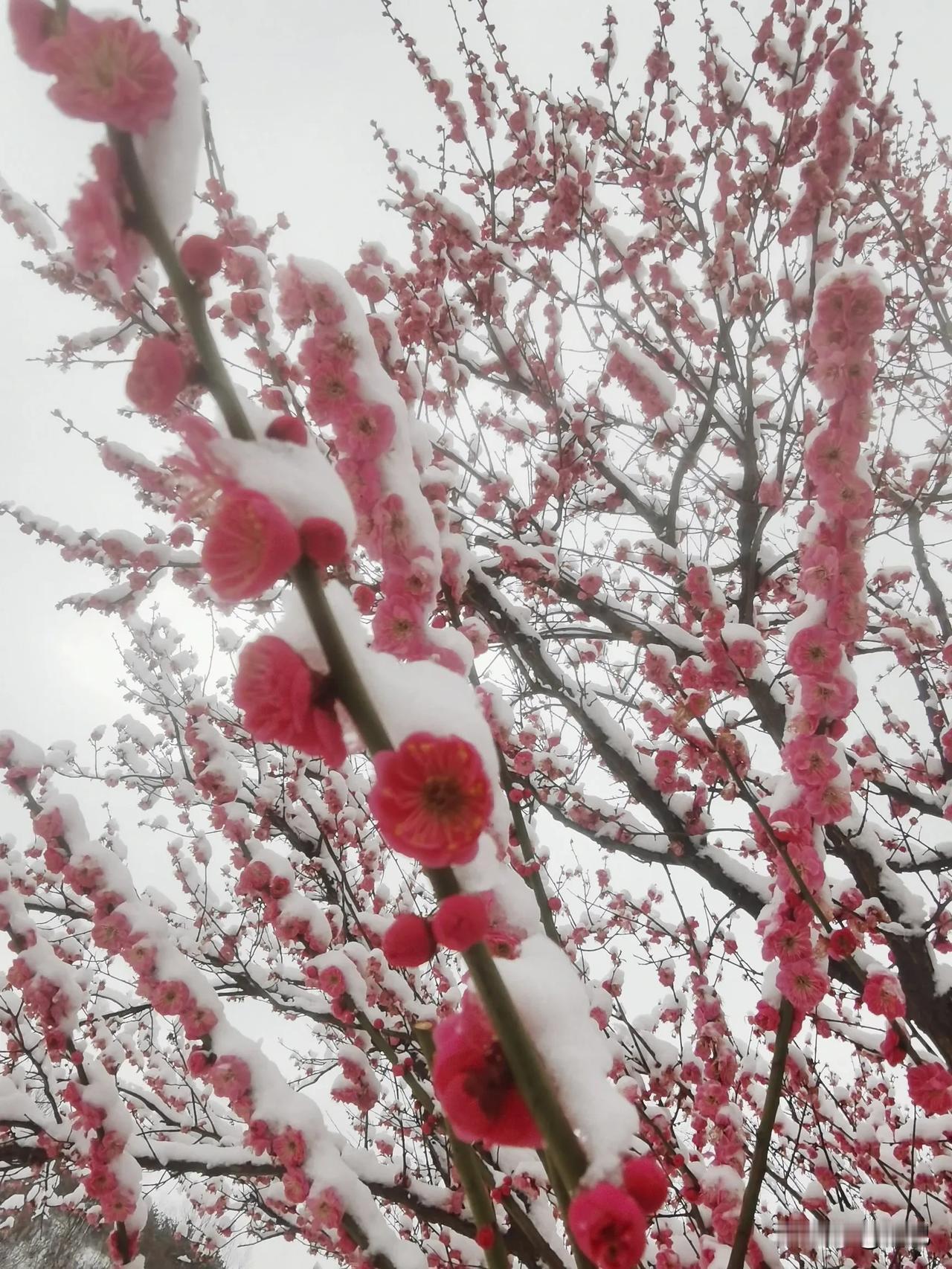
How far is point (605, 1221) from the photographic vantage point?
62 centimetres

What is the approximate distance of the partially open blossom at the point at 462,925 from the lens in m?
0.63

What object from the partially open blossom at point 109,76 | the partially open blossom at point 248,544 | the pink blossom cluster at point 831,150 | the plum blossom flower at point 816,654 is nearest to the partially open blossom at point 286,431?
the partially open blossom at point 248,544

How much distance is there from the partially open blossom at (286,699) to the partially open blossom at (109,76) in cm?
55

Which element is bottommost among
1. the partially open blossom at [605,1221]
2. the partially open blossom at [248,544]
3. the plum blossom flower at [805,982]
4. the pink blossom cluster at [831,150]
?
the partially open blossom at [605,1221]

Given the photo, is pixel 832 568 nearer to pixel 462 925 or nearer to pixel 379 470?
pixel 379 470

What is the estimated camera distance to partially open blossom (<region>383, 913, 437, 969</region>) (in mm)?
801

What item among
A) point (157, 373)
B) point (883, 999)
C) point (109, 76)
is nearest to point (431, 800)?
point (157, 373)

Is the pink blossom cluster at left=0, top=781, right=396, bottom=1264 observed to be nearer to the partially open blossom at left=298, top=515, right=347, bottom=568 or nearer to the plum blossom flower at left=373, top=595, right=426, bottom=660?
the plum blossom flower at left=373, top=595, right=426, bottom=660

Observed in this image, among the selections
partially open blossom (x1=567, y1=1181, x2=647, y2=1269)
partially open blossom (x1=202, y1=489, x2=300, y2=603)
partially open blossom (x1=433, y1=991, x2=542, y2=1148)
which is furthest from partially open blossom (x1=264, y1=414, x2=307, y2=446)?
partially open blossom (x1=567, y1=1181, x2=647, y2=1269)

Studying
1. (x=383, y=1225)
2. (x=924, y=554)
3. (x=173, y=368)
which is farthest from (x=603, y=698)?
(x=173, y=368)

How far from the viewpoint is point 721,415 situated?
5332 mm

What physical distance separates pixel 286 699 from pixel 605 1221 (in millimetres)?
540

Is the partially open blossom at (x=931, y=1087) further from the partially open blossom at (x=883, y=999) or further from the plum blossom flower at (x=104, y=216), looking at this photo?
the plum blossom flower at (x=104, y=216)

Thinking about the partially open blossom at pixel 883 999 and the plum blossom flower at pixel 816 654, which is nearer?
the plum blossom flower at pixel 816 654
